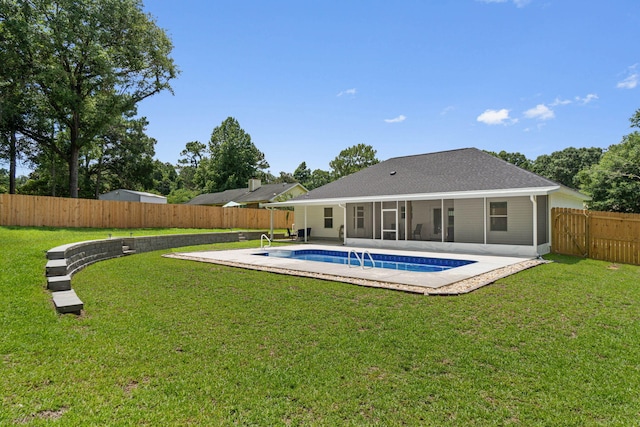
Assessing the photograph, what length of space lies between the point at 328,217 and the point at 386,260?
8777mm

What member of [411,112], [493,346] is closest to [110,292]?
[493,346]

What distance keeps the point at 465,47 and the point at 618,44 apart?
7236mm

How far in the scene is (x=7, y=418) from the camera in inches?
101

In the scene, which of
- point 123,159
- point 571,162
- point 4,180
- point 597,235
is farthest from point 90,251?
point 571,162

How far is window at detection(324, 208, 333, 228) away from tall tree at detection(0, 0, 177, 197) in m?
16.7

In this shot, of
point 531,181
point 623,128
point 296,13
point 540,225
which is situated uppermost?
point 296,13

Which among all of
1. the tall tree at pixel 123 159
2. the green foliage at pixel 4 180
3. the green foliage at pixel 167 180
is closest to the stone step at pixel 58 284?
the tall tree at pixel 123 159

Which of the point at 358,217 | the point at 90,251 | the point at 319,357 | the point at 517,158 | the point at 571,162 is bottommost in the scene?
the point at 319,357

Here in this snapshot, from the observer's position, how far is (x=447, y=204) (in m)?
15.7

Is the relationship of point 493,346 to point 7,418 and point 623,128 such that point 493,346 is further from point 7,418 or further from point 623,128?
point 623,128

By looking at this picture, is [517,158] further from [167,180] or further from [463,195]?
[167,180]

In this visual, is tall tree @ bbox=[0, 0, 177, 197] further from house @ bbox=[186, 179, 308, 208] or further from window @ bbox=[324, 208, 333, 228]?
window @ bbox=[324, 208, 333, 228]

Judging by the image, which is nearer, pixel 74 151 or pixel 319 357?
pixel 319 357

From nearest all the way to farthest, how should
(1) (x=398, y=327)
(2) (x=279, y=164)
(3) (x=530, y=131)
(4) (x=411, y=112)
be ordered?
(1) (x=398, y=327) → (4) (x=411, y=112) → (3) (x=530, y=131) → (2) (x=279, y=164)
